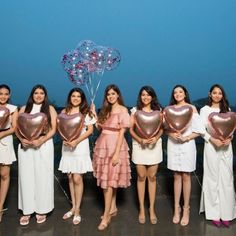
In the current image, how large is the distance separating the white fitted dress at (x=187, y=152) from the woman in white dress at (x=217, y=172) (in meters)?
0.10

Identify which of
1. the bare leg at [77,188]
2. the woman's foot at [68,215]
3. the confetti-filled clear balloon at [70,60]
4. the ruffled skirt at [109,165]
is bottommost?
the woman's foot at [68,215]

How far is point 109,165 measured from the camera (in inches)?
113

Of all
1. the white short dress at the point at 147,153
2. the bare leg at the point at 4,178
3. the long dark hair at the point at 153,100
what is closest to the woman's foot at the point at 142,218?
the white short dress at the point at 147,153

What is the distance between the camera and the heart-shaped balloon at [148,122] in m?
2.79

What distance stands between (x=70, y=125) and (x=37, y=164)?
493 millimetres

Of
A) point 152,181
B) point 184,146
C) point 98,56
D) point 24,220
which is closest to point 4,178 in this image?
point 24,220

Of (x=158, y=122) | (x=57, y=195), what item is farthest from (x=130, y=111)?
(x=57, y=195)

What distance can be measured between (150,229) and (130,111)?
42.9 inches

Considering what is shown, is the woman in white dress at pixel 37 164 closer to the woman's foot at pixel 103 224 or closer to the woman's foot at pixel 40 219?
the woman's foot at pixel 40 219

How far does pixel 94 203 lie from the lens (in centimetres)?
359

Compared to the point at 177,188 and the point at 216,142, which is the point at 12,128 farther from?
the point at 216,142

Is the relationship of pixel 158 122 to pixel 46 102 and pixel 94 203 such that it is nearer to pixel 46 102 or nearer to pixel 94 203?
pixel 46 102

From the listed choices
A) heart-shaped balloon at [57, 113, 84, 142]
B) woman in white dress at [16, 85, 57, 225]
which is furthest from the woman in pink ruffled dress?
woman in white dress at [16, 85, 57, 225]

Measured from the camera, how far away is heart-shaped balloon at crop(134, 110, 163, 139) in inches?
110
